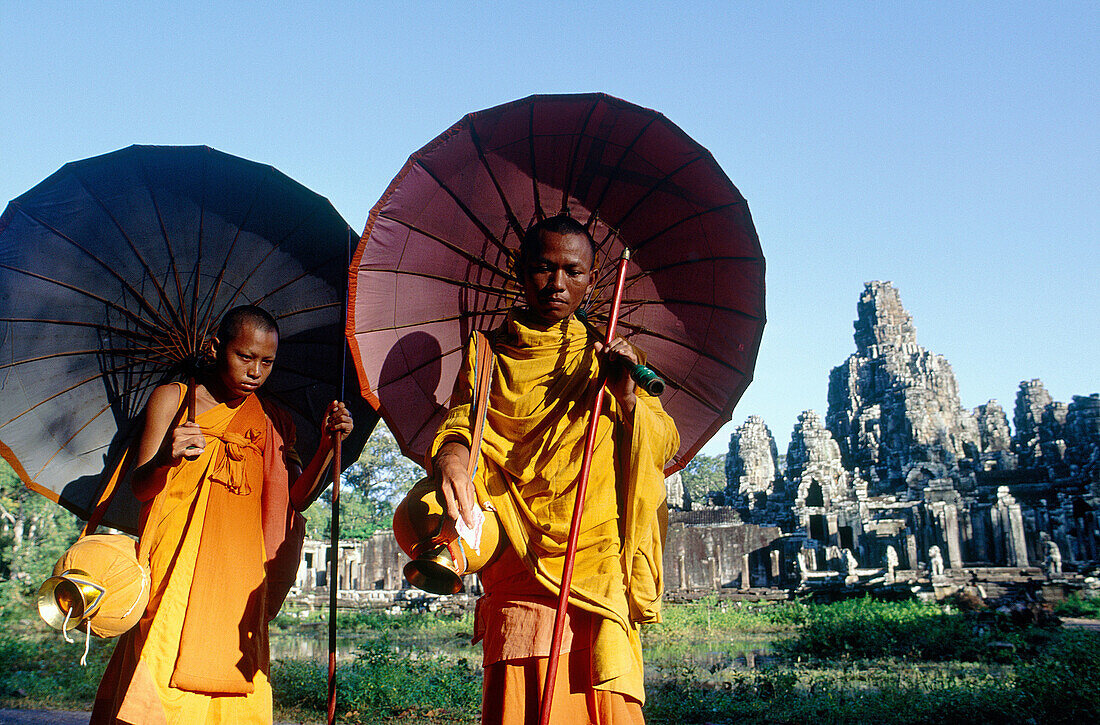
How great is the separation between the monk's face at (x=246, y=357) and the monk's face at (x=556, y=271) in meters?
1.17

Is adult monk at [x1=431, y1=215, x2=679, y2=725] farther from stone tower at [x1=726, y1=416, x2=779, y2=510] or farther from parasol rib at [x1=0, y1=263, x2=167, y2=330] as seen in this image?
stone tower at [x1=726, y1=416, x2=779, y2=510]

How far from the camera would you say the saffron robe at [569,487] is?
7.45ft

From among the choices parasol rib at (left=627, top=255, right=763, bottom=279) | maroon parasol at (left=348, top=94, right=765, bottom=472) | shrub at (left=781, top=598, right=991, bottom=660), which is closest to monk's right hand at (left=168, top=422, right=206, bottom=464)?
maroon parasol at (left=348, top=94, right=765, bottom=472)

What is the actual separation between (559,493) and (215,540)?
1461 millimetres

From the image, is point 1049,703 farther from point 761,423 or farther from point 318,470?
point 761,423

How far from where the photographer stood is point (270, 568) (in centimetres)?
310

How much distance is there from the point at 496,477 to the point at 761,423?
30.7m

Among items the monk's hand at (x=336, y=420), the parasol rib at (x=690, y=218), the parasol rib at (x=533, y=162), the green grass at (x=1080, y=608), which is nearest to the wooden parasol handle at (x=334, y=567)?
the monk's hand at (x=336, y=420)

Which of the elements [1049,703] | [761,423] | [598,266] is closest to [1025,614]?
[1049,703]

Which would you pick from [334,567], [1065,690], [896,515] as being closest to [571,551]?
[334,567]

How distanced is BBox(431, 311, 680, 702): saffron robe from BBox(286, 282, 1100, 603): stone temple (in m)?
15.7

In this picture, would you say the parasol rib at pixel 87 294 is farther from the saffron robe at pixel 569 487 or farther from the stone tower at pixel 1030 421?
the stone tower at pixel 1030 421

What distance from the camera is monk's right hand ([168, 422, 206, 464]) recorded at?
9.27ft

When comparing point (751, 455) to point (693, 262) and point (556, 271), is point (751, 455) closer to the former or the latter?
point (693, 262)
